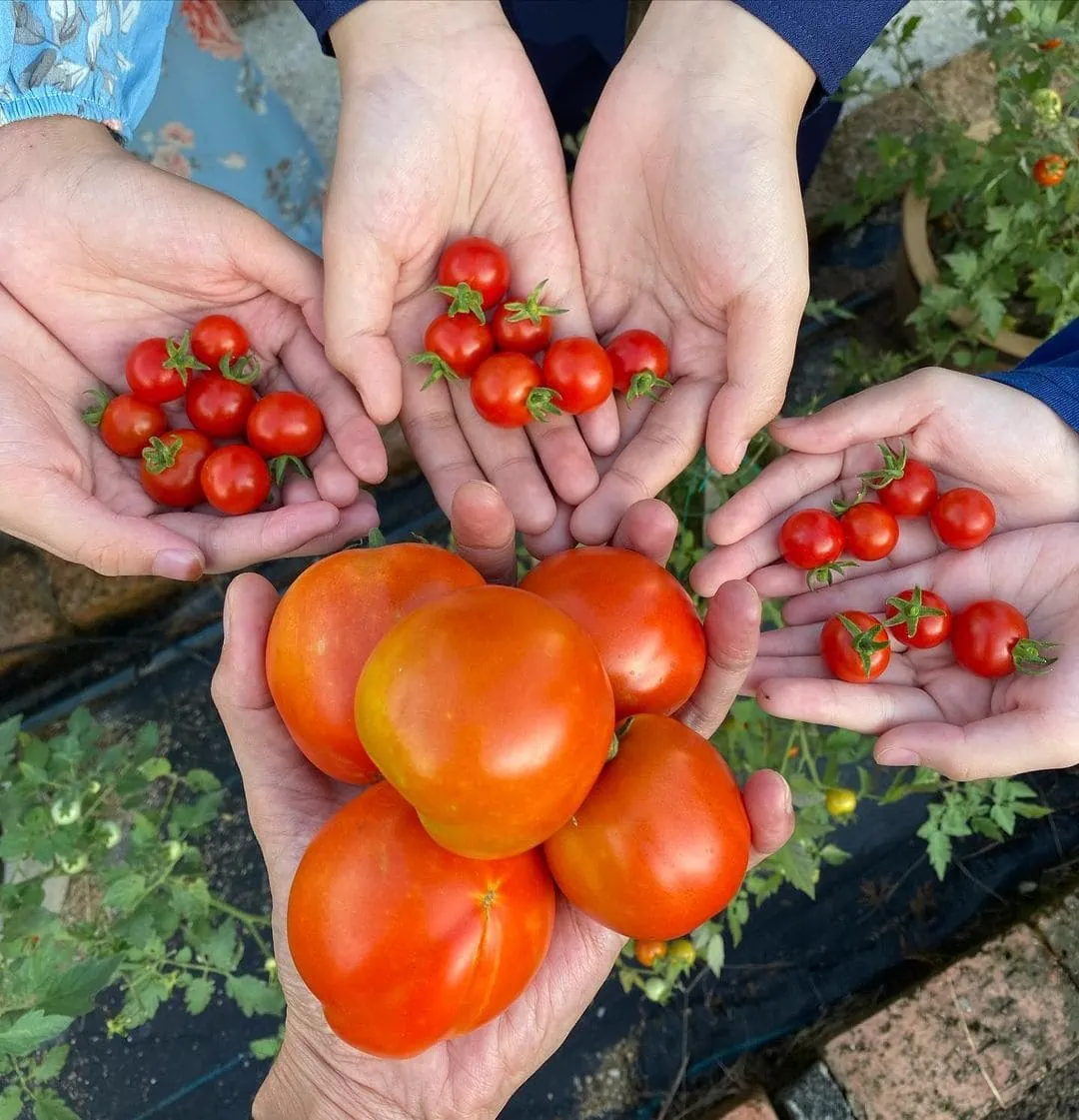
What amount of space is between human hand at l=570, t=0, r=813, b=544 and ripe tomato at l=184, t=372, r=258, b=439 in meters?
0.88

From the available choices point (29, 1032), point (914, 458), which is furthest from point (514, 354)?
point (29, 1032)

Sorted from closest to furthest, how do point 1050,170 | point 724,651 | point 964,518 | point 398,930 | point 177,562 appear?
1. point 398,930
2. point 724,651
3. point 177,562
4. point 964,518
5. point 1050,170

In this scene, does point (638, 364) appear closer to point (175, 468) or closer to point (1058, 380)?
point (1058, 380)

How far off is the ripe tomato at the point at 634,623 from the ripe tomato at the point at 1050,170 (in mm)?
1818

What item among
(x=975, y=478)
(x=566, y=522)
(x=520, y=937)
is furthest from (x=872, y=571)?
(x=520, y=937)

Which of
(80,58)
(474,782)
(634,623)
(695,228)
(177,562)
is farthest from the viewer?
(80,58)

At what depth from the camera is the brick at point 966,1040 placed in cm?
228

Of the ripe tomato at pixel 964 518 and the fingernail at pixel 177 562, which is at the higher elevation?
the ripe tomato at pixel 964 518

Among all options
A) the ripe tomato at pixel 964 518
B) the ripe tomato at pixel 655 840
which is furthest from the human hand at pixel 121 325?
the ripe tomato at pixel 964 518

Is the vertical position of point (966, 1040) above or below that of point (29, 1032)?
below

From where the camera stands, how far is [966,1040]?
2328 millimetres

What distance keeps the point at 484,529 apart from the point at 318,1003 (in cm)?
89

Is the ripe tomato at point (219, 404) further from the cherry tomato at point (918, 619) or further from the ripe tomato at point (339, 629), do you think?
the cherry tomato at point (918, 619)

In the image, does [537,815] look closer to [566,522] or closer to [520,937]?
[520,937]
